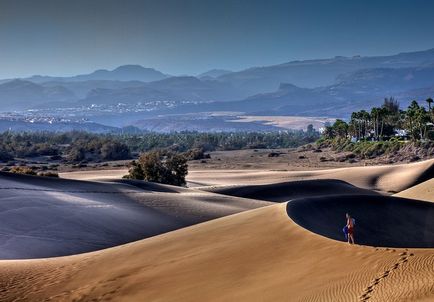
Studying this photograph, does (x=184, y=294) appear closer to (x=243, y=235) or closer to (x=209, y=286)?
(x=209, y=286)

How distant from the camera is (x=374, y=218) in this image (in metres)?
27.8

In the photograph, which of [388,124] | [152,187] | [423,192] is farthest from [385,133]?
[423,192]

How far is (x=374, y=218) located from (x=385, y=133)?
10956cm

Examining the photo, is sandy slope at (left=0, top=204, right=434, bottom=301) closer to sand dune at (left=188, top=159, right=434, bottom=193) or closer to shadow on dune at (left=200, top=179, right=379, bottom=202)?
shadow on dune at (left=200, top=179, right=379, bottom=202)

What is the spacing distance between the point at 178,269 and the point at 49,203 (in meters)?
18.7

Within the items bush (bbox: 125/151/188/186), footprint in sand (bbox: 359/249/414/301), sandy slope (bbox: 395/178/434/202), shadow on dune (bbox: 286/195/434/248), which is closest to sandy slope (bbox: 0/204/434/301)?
footprint in sand (bbox: 359/249/414/301)

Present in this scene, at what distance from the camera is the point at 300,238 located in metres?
19.0

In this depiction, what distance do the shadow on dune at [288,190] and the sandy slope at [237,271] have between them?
31384 mm

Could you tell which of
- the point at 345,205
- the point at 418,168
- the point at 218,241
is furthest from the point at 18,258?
the point at 418,168

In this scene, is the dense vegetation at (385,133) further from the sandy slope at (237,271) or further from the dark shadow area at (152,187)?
the sandy slope at (237,271)

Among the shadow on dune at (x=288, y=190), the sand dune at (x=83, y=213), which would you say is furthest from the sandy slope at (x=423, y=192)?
the sand dune at (x=83, y=213)

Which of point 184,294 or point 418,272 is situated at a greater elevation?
point 418,272

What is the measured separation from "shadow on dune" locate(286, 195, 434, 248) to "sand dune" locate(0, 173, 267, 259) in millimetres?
9760

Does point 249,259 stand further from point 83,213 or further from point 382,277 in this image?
point 83,213
